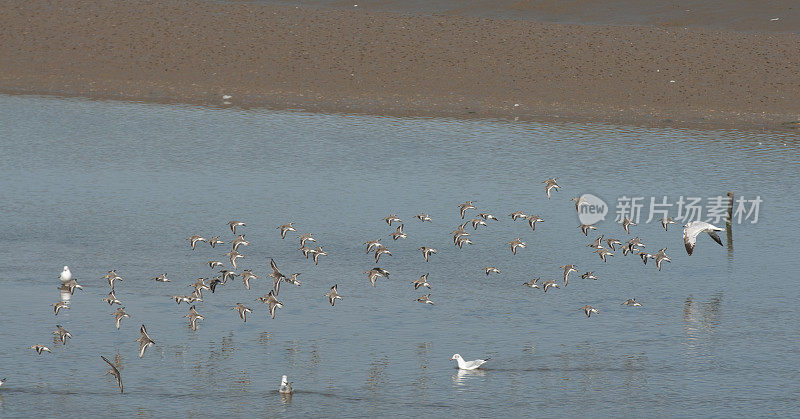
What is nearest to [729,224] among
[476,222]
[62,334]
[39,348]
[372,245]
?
[476,222]

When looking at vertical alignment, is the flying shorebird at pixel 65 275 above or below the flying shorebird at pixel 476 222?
below

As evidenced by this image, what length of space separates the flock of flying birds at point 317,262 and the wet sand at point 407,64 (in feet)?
53.4

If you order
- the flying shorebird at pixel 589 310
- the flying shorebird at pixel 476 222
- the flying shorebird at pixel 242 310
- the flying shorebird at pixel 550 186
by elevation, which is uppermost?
the flying shorebird at pixel 550 186

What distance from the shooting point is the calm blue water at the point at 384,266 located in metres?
27.5

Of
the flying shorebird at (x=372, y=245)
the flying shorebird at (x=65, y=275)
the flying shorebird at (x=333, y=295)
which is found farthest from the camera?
the flying shorebird at (x=372, y=245)

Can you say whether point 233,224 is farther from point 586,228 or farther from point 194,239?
point 586,228

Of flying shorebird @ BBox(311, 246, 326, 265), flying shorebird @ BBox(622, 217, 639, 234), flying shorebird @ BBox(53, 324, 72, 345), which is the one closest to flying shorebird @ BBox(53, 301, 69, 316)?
flying shorebird @ BBox(53, 324, 72, 345)

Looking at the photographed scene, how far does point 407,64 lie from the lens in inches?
2375

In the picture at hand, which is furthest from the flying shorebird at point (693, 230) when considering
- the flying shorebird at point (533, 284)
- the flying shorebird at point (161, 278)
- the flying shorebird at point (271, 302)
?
the flying shorebird at point (161, 278)

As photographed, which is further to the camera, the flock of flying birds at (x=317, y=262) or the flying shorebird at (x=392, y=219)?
the flying shorebird at (x=392, y=219)

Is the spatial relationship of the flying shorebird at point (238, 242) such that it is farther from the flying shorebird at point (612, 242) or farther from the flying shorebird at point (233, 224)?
the flying shorebird at point (612, 242)

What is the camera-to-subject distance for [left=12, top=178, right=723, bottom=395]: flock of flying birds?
30103 millimetres

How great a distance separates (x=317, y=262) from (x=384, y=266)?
2.03m

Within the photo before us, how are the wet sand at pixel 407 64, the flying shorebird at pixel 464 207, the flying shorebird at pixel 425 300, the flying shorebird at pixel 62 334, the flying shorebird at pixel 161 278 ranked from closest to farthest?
the flying shorebird at pixel 62 334, the flying shorebird at pixel 425 300, the flying shorebird at pixel 161 278, the flying shorebird at pixel 464 207, the wet sand at pixel 407 64
